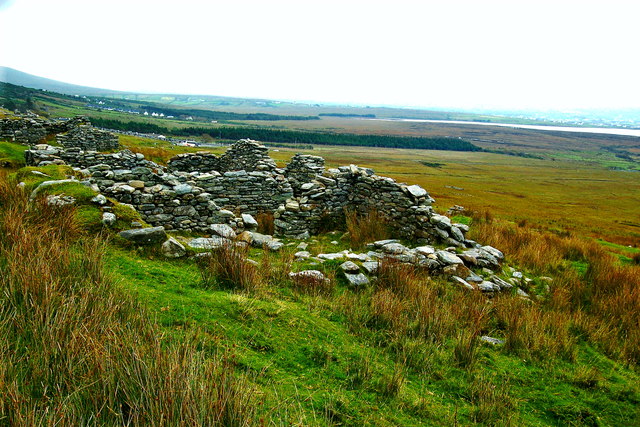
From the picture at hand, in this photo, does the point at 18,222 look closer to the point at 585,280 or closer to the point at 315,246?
the point at 315,246

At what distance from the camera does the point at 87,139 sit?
822 inches

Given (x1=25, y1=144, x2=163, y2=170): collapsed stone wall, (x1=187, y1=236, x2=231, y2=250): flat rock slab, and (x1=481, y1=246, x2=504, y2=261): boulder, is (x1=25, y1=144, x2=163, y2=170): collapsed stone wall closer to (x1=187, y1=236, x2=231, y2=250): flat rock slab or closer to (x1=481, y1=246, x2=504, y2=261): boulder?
(x1=187, y1=236, x2=231, y2=250): flat rock slab

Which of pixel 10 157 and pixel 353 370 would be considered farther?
pixel 10 157

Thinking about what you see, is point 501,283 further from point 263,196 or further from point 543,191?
point 543,191

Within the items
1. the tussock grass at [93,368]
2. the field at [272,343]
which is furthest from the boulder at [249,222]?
the tussock grass at [93,368]

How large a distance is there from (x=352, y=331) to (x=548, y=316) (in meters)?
3.84

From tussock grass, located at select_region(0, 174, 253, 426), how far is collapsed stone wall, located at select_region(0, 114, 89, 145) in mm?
22459

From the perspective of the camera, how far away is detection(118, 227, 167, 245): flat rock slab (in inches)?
248

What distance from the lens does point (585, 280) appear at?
9.48 meters

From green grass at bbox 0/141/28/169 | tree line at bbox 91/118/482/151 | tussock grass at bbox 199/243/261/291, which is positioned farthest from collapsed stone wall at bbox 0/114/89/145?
tree line at bbox 91/118/482/151

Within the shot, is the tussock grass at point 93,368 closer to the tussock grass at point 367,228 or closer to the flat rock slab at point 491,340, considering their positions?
the flat rock slab at point 491,340

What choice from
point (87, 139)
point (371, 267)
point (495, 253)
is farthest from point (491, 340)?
point (87, 139)

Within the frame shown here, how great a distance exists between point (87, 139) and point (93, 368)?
75.0 ft

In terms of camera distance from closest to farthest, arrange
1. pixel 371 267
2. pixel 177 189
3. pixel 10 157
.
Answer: pixel 371 267, pixel 177 189, pixel 10 157
